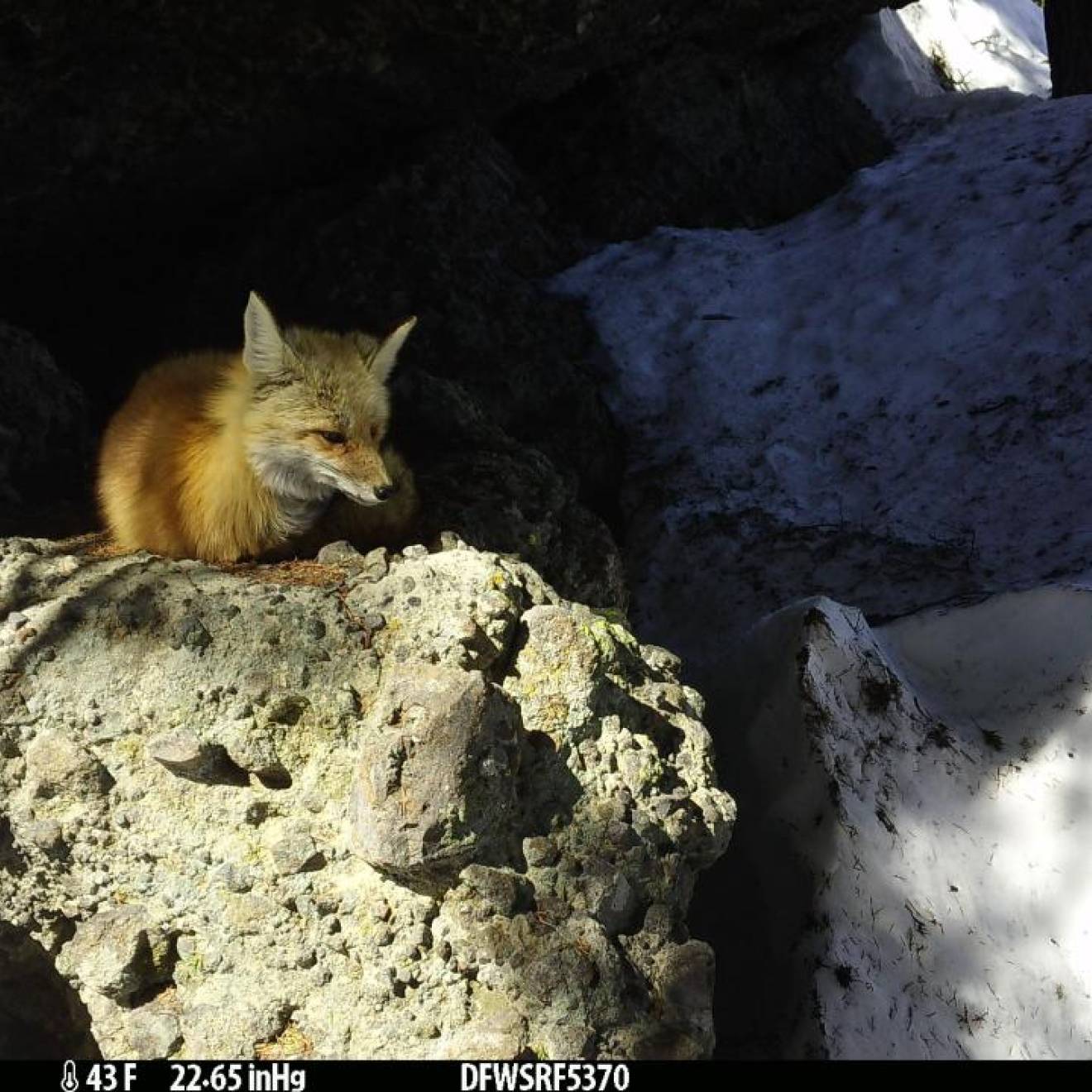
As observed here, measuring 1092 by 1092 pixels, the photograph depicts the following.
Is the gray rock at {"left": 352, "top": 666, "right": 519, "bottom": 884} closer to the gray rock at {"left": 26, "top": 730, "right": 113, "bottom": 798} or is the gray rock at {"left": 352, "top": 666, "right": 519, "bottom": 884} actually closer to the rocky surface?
the rocky surface

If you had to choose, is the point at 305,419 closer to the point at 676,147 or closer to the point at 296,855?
the point at 296,855

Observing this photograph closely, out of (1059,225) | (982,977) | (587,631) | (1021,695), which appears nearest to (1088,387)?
(1059,225)

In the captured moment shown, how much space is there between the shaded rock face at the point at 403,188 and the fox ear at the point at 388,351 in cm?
60

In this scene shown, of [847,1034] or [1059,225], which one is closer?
[847,1034]

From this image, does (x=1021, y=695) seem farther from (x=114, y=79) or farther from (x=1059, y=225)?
(x=114, y=79)

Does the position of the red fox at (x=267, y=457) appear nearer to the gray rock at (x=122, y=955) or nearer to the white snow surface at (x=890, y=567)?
the gray rock at (x=122, y=955)

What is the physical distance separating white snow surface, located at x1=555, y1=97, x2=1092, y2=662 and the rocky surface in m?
2.30

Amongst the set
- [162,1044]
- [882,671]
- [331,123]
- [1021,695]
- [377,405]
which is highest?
[331,123]

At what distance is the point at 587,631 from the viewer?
3.21 meters

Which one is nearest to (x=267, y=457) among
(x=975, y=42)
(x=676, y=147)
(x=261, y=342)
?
(x=261, y=342)

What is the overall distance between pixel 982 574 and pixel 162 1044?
12.1 feet

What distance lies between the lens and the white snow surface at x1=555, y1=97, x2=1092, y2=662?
17.4 ft

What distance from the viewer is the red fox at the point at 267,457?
3322mm

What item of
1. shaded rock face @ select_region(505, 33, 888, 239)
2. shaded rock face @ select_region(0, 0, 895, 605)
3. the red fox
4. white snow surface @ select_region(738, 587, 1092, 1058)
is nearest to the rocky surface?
the red fox
